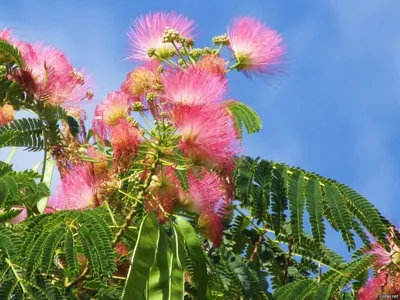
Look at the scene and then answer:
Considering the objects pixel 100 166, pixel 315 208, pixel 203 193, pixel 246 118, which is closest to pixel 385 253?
pixel 315 208

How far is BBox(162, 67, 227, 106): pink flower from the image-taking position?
2863 millimetres

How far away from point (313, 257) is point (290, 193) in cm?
50

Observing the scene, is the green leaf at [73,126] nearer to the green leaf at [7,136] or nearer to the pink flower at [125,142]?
the green leaf at [7,136]

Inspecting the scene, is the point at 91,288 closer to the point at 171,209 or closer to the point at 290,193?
the point at 171,209

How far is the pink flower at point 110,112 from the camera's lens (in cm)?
319

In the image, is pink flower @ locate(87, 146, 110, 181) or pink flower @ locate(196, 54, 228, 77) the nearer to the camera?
pink flower @ locate(87, 146, 110, 181)

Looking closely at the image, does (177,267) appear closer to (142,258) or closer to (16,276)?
(142,258)

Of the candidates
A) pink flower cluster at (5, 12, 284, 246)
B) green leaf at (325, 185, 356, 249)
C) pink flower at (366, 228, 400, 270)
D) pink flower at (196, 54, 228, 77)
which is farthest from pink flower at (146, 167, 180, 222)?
pink flower at (366, 228, 400, 270)

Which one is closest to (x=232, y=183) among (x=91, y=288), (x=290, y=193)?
(x=290, y=193)

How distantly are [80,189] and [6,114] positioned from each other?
1.88 feet

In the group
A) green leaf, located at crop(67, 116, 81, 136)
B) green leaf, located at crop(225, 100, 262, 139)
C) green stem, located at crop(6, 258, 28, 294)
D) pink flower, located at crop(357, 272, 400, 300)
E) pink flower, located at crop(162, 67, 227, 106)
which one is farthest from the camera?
green leaf, located at crop(225, 100, 262, 139)

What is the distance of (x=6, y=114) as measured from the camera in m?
3.45

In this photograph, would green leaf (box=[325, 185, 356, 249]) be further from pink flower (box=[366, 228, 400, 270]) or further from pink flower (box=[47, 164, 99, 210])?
pink flower (box=[47, 164, 99, 210])

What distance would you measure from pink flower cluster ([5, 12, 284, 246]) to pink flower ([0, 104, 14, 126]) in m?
0.16
